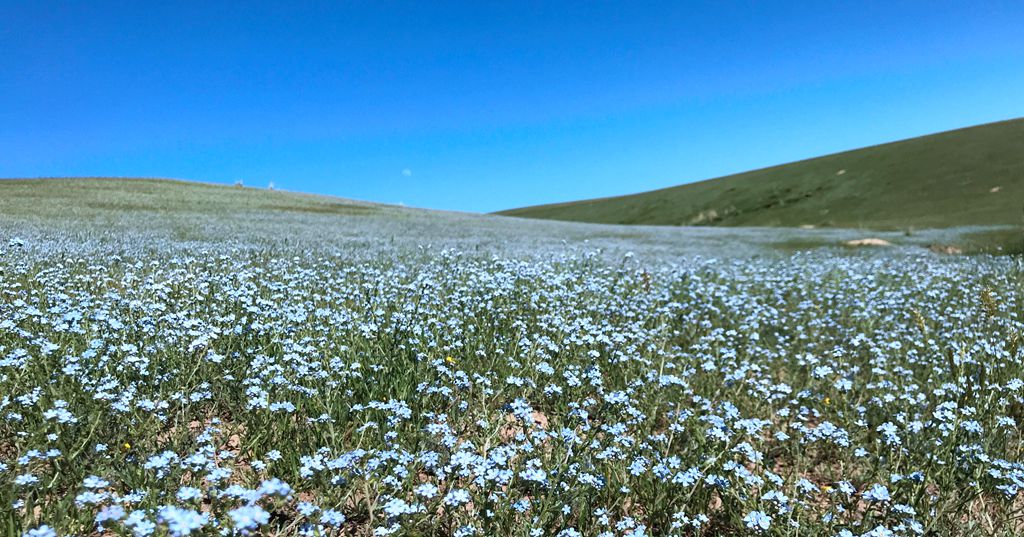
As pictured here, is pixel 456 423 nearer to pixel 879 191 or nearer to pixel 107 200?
pixel 107 200

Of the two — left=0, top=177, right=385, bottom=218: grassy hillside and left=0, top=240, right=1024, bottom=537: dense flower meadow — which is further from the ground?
left=0, top=177, right=385, bottom=218: grassy hillside

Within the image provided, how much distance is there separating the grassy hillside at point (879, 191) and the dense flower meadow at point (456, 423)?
113 ft

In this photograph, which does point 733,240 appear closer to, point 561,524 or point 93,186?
point 561,524

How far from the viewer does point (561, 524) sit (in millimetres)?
3467

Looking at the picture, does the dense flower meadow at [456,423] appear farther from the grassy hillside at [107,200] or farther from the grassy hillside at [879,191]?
the grassy hillside at [879,191]

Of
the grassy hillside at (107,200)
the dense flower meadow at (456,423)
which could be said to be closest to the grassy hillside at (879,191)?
the dense flower meadow at (456,423)

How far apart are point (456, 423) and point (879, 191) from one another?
2166 inches

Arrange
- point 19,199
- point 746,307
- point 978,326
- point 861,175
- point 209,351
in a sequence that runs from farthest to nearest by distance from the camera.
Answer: point 861,175 → point 19,199 → point 746,307 → point 978,326 → point 209,351

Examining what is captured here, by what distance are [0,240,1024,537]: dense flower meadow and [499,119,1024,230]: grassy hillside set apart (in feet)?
113

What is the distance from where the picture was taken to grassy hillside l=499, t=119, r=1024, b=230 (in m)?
38.2

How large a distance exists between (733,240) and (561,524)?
26.6 m

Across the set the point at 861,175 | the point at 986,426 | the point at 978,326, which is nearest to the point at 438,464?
the point at 986,426

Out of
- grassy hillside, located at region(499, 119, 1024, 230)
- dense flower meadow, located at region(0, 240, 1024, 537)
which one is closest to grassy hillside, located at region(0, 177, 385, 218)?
dense flower meadow, located at region(0, 240, 1024, 537)

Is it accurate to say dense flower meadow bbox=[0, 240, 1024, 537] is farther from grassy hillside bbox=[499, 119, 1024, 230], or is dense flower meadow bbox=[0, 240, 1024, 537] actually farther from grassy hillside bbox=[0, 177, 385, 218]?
grassy hillside bbox=[499, 119, 1024, 230]
